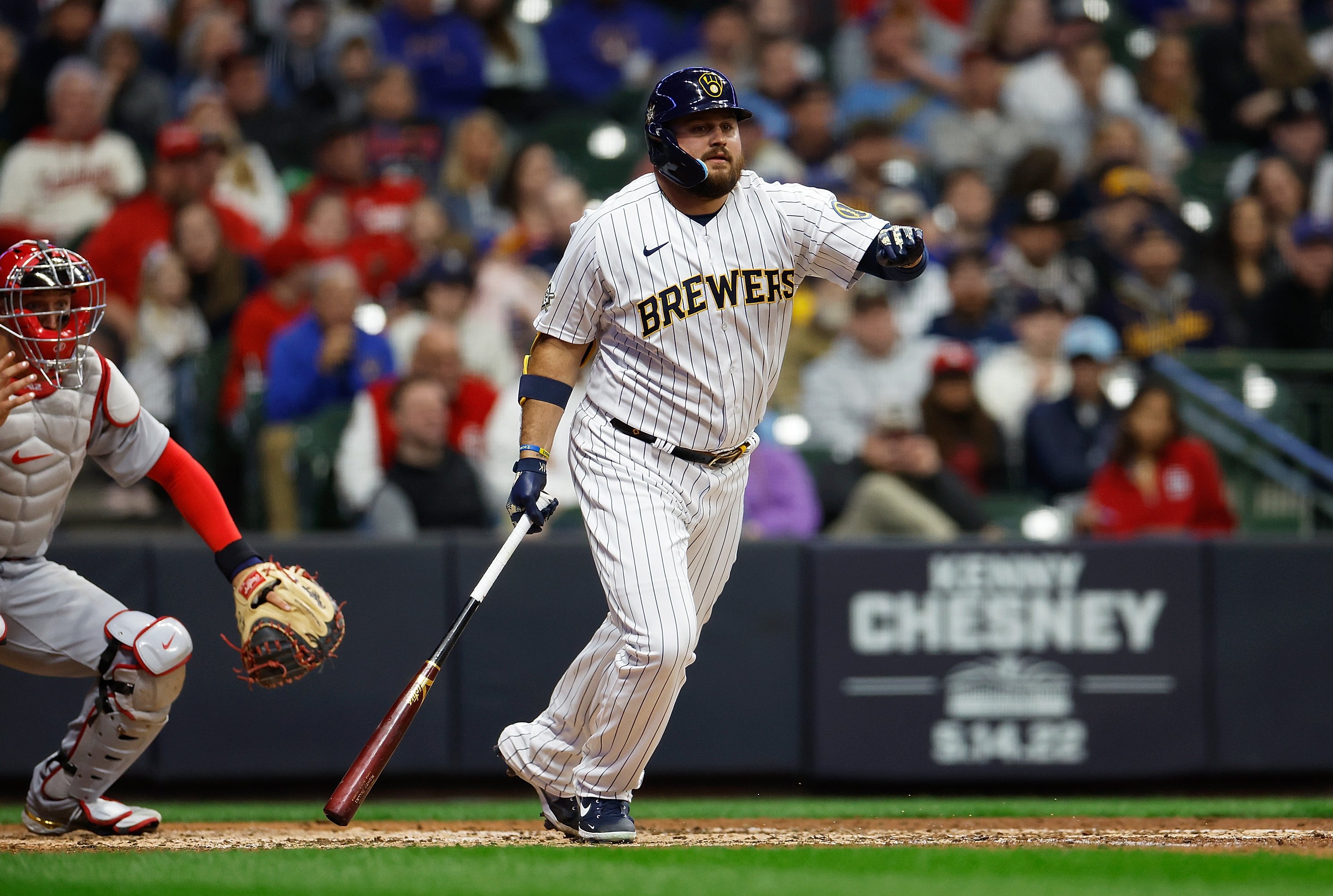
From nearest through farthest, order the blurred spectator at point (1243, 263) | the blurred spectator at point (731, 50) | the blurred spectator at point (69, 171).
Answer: the blurred spectator at point (69, 171) < the blurred spectator at point (1243, 263) < the blurred spectator at point (731, 50)

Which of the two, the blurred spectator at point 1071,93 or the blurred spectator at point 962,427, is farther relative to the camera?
the blurred spectator at point 1071,93

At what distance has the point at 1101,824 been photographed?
219 inches

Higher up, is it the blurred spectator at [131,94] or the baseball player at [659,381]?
the blurred spectator at [131,94]

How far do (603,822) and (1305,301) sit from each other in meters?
6.17

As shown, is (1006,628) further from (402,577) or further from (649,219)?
(649,219)

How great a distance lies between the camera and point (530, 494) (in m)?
4.61

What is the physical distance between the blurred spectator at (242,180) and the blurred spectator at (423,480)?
264 centimetres

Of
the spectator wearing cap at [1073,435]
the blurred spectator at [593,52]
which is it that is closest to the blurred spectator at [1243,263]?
the spectator wearing cap at [1073,435]

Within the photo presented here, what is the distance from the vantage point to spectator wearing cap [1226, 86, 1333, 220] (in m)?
10.2

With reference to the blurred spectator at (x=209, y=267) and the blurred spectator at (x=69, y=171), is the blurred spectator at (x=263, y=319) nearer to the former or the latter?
the blurred spectator at (x=209, y=267)

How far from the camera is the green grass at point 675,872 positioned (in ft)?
12.1

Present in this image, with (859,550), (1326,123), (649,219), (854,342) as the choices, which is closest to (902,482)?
(859,550)

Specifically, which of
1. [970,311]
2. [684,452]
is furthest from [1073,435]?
[684,452]

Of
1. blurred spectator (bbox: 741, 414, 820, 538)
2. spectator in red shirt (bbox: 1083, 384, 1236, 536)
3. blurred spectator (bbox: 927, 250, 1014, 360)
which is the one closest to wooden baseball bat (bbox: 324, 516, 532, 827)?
blurred spectator (bbox: 741, 414, 820, 538)
